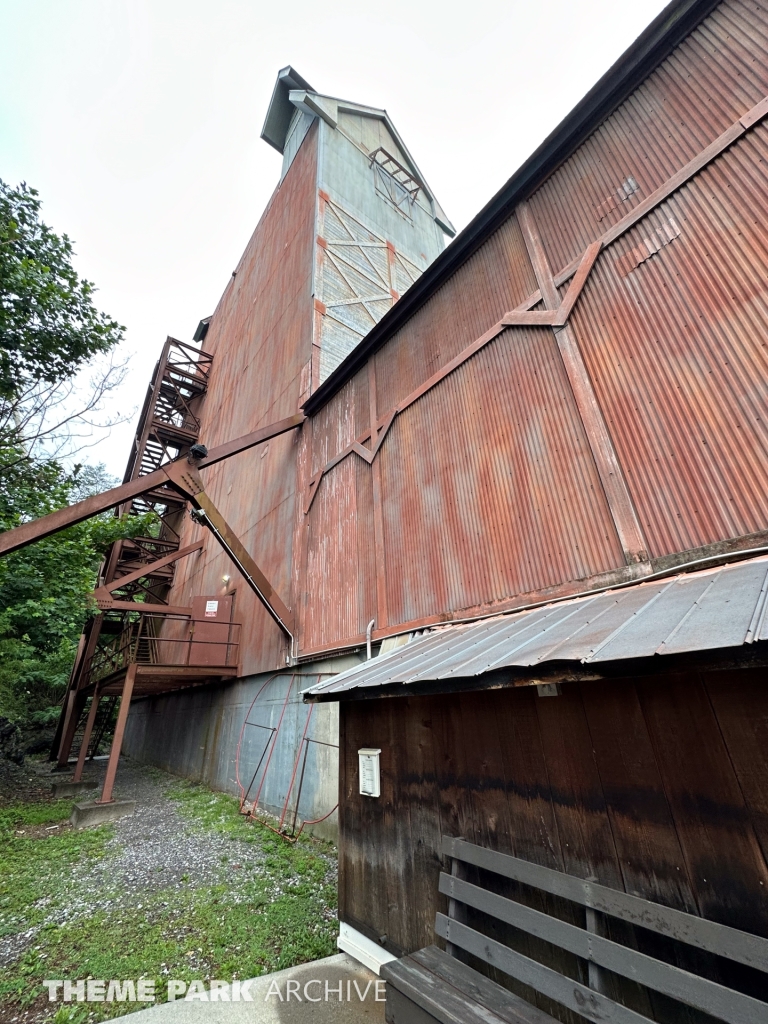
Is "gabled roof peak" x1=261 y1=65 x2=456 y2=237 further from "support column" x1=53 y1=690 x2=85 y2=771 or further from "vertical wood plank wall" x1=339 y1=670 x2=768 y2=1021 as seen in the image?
"support column" x1=53 y1=690 x2=85 y2=771

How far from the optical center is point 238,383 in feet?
48.4

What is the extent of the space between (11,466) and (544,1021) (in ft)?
33.3

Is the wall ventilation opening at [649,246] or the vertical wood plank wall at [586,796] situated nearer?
the vertical wood plank wall at [586,796]

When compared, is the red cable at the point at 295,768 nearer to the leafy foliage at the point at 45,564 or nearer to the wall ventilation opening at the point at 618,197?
the leafy foliage at the point at 45,564

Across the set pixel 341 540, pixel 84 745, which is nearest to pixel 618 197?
pixel 341 540

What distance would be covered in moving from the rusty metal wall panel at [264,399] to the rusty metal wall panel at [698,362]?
6.66m

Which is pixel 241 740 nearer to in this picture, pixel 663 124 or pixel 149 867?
pixel 149 867

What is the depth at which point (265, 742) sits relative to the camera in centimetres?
815

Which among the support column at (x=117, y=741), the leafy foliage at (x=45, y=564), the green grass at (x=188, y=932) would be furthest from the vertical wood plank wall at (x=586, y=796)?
the leafy foliage at (x=45, y=564)

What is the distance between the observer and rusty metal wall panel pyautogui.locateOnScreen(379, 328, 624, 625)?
4.05 metres

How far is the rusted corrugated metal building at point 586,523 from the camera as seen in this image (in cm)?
207

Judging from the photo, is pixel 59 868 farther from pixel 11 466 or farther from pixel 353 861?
pixel 11 466

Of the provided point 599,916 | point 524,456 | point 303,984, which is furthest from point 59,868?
point 524,456

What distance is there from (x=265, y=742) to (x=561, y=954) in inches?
279
